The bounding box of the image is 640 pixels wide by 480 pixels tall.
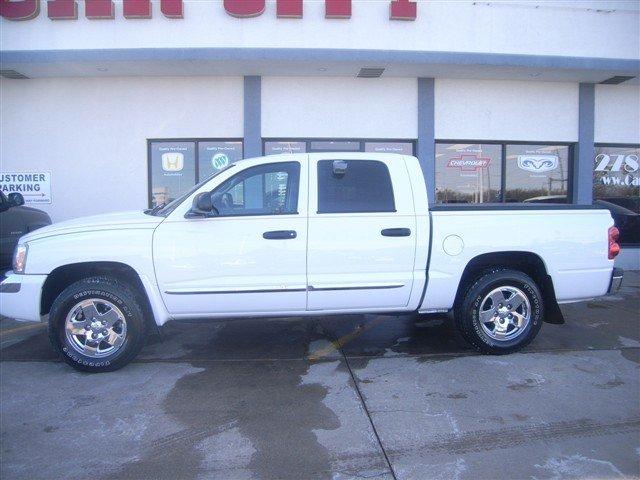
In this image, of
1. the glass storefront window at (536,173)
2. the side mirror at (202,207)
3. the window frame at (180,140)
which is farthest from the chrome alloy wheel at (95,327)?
the glass storefront window at (536,173)

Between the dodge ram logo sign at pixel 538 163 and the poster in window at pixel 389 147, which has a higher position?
the poster in window at pixel 389 147

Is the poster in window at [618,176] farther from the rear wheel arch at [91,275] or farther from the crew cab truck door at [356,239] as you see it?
the rear wheel arch at [91,275]

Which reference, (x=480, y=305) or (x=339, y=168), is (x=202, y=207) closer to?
(x=339, y=168)

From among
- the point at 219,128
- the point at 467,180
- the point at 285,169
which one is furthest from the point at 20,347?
the point at 467,180

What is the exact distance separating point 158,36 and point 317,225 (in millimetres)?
6680

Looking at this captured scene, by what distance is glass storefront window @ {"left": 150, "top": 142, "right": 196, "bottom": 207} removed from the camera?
1061cm

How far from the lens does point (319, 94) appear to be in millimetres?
10461

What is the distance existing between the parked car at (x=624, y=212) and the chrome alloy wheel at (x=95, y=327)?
9.27m

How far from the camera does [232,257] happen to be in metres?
4.75

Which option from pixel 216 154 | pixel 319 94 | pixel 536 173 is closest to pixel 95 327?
pixel 216 154

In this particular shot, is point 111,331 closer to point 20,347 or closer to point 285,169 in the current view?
point 20,347

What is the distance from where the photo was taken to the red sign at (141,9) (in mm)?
9484

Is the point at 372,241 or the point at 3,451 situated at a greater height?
the point at 372,241

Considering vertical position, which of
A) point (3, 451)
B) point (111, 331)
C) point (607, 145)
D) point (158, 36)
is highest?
point (158, 36)
